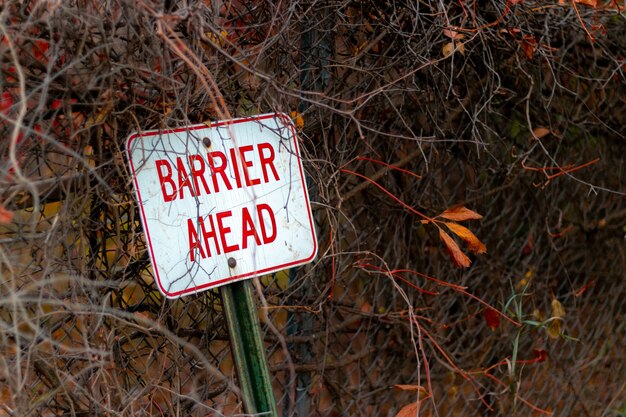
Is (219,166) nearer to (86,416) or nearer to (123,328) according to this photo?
(123,328)

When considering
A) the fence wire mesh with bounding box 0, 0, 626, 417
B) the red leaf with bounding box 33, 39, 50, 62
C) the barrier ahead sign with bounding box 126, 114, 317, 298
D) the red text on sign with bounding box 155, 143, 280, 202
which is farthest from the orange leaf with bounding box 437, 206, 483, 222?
the red leaf with bounding box 33, 39, 50, 62

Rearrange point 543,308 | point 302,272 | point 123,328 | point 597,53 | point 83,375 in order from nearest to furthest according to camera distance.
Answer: point 83,375, point 123,328, point 302,272, point 597,53, point 543,308

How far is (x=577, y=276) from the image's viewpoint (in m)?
3.89

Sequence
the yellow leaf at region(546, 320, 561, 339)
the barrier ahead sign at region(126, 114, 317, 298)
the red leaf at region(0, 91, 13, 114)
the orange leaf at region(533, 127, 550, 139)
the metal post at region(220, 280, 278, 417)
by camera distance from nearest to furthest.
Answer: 1. the red leaf at region(0, 91, 13, 114)
2. the barrier ahead sign at region(126, 114, 317, 298)
3. the metal post at region(220, 280, 278, 417)
4. the yellow leaf at region(546, 320, 561, 339)
5. the orange leaf at region(533, 127, 550, 139)

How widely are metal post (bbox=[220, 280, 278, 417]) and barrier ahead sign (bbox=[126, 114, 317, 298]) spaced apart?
0.08 meters

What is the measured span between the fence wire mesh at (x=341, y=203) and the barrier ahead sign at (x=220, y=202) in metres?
0.07

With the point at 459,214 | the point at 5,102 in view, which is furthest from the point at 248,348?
the point at 459,214

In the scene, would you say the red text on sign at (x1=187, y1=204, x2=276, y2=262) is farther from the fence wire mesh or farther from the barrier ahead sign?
the fence wire mesh

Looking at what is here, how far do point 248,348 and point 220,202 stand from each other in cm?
38

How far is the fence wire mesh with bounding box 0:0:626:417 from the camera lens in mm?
A: 1793

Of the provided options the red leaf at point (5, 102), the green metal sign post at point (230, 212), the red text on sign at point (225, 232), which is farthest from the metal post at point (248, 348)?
the red leaf at point (5, 102)

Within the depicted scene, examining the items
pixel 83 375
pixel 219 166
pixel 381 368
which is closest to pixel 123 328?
pixel 83 375

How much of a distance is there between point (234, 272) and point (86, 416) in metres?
0.50

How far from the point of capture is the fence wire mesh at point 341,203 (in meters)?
1.79
